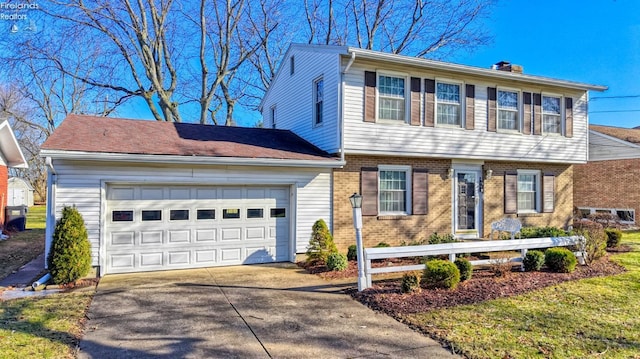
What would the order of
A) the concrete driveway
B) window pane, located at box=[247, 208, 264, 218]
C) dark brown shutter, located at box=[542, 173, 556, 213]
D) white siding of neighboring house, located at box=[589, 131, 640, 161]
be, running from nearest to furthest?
the concrete driveway, window pane, located at box=[247, 208, 264, 218], dark brown shutter, located at box=[542, 173, 556, 213], white siding of neighboring house, located at box=[589, 131, 640, 161]

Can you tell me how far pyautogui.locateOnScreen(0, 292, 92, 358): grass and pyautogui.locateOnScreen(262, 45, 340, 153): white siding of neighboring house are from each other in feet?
22.3

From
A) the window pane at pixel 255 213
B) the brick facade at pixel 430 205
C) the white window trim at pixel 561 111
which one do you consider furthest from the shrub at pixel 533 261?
the window pane at pixel 255 213

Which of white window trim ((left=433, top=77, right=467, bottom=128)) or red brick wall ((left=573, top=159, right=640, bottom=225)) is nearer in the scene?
white window trim ((left=433, top=77, right=467, bottom=128))

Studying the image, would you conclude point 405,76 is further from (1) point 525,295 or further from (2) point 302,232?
(1) point 525,295

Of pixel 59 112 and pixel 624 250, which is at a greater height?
pixel 59 112

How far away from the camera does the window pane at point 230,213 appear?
388 inches

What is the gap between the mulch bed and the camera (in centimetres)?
660

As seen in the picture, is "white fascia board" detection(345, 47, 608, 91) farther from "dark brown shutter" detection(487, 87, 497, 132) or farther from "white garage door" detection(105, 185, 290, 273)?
"white garage door" detection(105, 185, 290, 273)

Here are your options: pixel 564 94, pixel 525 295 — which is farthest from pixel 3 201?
pixel 564 94

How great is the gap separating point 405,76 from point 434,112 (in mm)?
1415

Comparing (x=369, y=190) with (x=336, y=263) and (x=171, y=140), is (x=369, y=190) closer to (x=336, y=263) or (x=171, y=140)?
(x=336, y=263)

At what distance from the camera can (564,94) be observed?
13602mm

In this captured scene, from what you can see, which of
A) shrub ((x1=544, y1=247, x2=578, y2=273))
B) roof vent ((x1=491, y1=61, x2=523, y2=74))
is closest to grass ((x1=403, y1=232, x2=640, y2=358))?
shrub ((x1=544, y1=247, x2=578, y2=273))

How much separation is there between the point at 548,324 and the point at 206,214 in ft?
24.5
